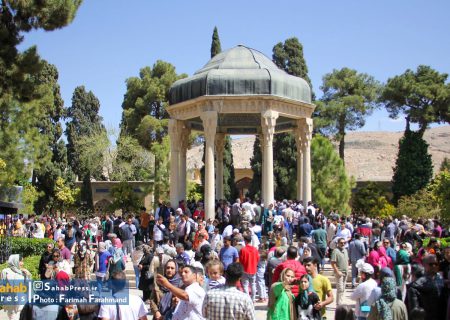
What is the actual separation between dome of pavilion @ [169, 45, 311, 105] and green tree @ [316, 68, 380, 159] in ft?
89.9

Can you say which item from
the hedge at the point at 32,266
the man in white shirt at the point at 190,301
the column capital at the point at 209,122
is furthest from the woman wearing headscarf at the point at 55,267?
the column capital at the point at 209,122

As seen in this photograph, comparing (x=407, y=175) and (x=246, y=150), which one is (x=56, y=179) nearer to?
(x=407, y=175)

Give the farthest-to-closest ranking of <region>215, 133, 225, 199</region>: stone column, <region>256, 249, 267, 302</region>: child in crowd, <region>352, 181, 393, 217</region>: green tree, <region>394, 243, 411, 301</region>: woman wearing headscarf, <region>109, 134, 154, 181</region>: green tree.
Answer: <region>109, 134, 154, 181</region>: green tree, <region>352, 181, 393, 217</region>: green tree, <region>215, 133, 225, 199</region>: stone column, <region>256, 249, 267, 302</region>: child in crowd, <region>394, 243, 411, 301</region>: woman wearing headscarf

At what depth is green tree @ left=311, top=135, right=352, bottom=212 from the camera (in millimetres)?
38562

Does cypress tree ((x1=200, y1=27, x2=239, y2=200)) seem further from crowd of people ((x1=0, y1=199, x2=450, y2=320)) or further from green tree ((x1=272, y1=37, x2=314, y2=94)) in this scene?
crowd of people ((x1=0, y1=199, x2=450, y2=320))

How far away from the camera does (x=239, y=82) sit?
67.7 ft

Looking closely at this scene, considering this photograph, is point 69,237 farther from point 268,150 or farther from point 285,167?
point 285,167

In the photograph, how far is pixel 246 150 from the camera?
256ft

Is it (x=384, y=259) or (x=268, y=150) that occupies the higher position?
(x=268, y=150)

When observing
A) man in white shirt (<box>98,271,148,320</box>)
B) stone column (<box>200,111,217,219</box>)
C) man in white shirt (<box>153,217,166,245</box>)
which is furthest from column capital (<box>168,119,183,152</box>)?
man in white shirt (<box>98,271,148,320</box>)

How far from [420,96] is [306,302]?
1611 inches

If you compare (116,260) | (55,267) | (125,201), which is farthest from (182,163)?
(125,201)

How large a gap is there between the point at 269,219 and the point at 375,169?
182 feet

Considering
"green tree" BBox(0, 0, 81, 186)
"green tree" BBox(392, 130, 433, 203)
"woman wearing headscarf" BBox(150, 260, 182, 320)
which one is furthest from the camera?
"green tree" BBox(392, 130, 433, 203)
